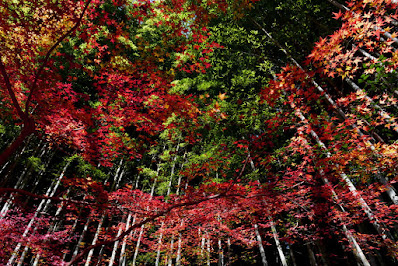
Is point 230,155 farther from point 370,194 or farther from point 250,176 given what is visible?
point 370,194

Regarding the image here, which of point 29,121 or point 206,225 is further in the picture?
point 206,225

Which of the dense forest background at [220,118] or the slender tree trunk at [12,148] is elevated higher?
the dense forest background at [220,118]

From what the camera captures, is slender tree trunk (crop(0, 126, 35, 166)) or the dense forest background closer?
slender tree trunk (crop(0, 126, 35, 166))

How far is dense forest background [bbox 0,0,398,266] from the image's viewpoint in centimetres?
398

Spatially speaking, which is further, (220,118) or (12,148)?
(220,118)

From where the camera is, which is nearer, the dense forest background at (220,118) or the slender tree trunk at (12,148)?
the slender tree trunk at (12,148)

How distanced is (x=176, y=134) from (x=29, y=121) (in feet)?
31.1

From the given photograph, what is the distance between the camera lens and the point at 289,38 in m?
8.77

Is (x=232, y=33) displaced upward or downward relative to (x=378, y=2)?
upward

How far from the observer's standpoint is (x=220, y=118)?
4.09m

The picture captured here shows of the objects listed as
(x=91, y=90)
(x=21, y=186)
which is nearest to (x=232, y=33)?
(x=91, y=90)

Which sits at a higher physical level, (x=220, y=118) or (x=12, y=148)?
(x=220, y=118)

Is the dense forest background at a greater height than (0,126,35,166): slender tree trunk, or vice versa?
the dense forest background

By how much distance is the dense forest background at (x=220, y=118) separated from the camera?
3.98 metres
